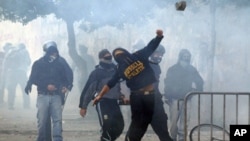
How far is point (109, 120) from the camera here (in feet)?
24.9

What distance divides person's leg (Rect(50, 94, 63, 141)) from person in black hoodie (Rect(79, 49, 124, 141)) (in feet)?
1.90

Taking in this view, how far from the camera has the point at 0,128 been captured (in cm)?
1060

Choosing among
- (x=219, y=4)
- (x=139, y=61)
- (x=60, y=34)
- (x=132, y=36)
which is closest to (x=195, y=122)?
(x=219, y=4)

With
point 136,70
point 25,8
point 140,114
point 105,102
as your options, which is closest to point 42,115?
point 105,102

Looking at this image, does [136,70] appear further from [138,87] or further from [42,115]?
[42,115]

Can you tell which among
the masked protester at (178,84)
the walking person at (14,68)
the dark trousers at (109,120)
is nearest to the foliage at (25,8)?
the walking person at (14,68)

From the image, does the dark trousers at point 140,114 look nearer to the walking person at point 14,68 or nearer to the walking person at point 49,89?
the walking person at point 49,89

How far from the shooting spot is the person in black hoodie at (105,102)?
7.59 m

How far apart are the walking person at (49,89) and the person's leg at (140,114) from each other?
Result: 1732 mm

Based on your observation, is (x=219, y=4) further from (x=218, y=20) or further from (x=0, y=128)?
(x=0, y=128)

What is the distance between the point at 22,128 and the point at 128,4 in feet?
12.8

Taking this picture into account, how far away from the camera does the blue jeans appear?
807 centimetres

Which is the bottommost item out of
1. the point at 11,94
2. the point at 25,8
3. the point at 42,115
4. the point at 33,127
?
the point at 33,127

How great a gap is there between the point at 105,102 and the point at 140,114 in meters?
1.06
